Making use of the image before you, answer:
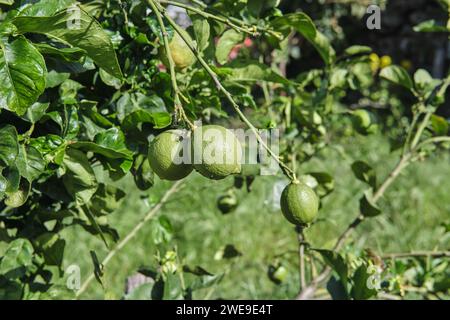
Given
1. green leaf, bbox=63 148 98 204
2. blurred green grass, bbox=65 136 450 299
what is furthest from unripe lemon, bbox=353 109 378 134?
blurred green grass, bbox=65 136 450 299

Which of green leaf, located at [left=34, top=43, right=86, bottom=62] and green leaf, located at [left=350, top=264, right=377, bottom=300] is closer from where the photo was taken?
green leaf, located at [left=34, top=43, right=86, bottom=62]

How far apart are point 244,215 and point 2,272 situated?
196 cm

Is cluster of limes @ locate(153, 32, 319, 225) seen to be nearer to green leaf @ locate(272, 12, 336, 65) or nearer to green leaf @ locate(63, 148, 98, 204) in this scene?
green leaf @ locate(63, 148, 98, 204)

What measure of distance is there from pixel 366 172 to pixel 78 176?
2.13 feet

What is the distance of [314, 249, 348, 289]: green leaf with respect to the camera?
→ 114cm

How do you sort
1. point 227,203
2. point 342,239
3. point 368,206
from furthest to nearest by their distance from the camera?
point 227,203 < point 342,239 < point 368,206

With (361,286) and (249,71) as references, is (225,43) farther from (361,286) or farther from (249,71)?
(361,286)

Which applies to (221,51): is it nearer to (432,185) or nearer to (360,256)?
(360,256)

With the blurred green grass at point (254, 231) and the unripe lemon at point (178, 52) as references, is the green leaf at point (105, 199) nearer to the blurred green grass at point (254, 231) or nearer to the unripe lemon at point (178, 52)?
the unripe lemon at point (178, 52)

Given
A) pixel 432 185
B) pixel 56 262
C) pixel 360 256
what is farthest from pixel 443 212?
A: pixel 56 262

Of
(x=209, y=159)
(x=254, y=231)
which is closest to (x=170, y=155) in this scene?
(x=209, y=159)

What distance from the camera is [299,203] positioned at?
0.83m

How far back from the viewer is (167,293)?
1.30m

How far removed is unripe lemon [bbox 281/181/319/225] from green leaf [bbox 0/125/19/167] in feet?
1.13
